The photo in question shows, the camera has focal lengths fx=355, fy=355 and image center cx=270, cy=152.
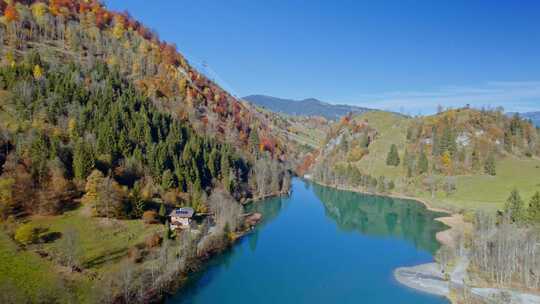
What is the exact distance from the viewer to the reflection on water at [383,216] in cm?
7950

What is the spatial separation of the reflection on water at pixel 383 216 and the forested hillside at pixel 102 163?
22299mm

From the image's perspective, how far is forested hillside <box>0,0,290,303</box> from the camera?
43.6 metres

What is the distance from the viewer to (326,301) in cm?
4481

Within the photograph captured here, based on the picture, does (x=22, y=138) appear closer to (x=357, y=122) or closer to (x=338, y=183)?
(x=338, y=183)

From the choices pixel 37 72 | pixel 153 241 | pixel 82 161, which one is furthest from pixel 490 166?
pixel 37 72

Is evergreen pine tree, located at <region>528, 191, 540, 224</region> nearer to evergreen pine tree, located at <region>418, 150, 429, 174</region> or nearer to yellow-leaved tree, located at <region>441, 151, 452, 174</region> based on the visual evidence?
yellow-leaved tree, located at <region>441, 151, 452, 174</region>

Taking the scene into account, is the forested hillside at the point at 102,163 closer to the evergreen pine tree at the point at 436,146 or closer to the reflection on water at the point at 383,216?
the reflection on water at the point at 383,216

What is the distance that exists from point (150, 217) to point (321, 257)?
3013cm

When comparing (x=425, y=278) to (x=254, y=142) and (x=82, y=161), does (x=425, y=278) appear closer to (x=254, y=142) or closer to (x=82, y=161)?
(x=82, y=161)

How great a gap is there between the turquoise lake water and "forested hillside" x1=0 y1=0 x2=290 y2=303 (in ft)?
16.4

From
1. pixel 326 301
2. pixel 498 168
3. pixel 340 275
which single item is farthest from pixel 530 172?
pixel 326 301

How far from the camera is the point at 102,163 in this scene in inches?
2714

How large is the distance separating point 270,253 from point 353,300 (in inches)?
802

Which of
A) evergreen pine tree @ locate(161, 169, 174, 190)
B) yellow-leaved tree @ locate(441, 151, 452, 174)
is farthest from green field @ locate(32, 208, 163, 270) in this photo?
yellow-leaved tree @ locate(441, 151, 452, 174)
